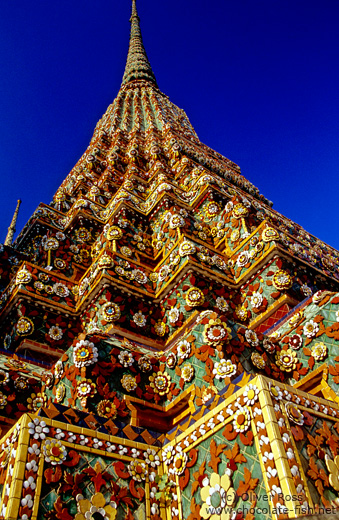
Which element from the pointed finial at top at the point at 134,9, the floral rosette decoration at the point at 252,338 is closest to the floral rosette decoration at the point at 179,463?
the floral rosette decoration at the point at 252,338

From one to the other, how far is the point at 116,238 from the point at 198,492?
418 centimetres

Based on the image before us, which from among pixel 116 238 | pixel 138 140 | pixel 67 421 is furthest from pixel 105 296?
pixel 138 140

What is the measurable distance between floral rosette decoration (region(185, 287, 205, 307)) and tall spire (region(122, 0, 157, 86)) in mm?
19457

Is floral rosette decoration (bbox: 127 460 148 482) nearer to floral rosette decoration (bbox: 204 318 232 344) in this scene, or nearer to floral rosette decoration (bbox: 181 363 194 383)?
floral rosette decoration (bbox: 181 363 194 383)

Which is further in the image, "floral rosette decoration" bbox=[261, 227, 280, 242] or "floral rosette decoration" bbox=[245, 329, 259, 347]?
"floral rosette decoration" bbox=[261, 227, 280, 242]

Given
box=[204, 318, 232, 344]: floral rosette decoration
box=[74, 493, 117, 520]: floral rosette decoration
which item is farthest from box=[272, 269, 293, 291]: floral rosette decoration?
box=[74, 493, 117, 520]: floral rosette decoration

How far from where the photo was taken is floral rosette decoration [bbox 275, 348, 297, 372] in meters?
4.21

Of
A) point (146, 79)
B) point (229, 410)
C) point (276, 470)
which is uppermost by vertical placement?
point (146, 79)

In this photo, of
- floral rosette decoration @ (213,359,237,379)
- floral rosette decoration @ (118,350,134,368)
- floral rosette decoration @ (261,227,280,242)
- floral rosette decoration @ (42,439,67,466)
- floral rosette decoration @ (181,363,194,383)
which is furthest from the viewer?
floral rosette decoration @ (261,227,280,242)

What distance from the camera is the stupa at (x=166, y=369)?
8.54 ft

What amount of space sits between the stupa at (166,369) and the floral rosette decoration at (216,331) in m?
0.01

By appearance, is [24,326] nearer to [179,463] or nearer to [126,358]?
[126,358]

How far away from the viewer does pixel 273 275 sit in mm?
5582

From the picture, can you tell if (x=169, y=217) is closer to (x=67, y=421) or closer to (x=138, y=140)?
(x=67, y=421)
